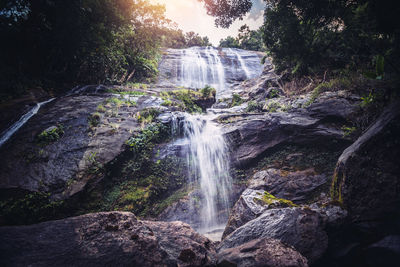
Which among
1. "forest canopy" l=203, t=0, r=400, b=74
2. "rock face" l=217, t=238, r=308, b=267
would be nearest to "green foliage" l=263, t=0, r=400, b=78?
"forest canopy" l=203, t=0, r=400, b=74

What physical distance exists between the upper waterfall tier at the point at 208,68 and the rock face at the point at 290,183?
14112 mm

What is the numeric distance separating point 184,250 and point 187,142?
500 centimetres

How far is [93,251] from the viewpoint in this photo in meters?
2.15

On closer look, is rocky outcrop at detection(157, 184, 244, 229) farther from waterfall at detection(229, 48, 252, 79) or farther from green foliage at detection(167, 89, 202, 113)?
waterfall at detection(229, 48, 252, 79)

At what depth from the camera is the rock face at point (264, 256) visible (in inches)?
85.9

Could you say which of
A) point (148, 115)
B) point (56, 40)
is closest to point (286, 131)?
point (148, 115)

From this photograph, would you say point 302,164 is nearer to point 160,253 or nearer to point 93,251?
point 160,253

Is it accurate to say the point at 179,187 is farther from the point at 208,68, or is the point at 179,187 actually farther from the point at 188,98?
the point at 208,68

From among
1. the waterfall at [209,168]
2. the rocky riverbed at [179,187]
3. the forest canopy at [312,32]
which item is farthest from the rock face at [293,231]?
the forest canopy at [312,32]

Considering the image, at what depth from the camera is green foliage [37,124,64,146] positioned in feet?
17.4

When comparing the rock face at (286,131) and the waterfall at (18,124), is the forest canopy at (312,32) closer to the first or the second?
the rock face at (286,131)

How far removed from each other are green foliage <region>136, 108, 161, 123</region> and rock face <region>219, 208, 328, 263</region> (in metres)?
6.08

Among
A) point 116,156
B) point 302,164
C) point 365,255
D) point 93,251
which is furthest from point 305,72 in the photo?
point 93,251

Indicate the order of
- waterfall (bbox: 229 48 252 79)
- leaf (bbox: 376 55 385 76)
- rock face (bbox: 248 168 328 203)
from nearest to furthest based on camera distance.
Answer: leaf (bbox: 376 55 385 76) → rock face (bbox: 248 168 328 203) → waterfall (bbox: 229 48 252 79)
